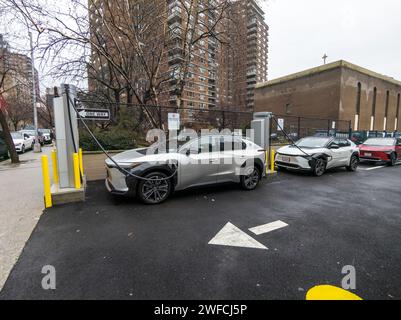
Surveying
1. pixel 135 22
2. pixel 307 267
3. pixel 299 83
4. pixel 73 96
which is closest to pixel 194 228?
pixel 307 267

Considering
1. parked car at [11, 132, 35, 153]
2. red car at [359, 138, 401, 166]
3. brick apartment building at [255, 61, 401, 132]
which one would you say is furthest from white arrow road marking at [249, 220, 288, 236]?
brick apartment building at [255, 61, 401, 132]

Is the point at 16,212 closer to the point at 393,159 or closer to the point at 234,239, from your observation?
the point at 234,239

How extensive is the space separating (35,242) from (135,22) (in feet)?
40.2

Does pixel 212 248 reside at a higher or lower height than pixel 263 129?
lower

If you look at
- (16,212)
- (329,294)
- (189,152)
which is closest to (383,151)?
(189,152)

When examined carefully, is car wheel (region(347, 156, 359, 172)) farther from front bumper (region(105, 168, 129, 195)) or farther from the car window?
front bumper (region(105, 168, 129, 195))

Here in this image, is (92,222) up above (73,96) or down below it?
below

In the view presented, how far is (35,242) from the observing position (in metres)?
3.21

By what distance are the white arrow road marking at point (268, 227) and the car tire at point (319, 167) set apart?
188 inches

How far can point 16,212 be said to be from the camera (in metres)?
4.47

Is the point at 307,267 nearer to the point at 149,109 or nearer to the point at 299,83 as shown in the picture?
the point at 149,109

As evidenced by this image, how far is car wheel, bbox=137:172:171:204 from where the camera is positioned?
4.63 m

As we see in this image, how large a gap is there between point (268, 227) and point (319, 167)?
5388 millimetres

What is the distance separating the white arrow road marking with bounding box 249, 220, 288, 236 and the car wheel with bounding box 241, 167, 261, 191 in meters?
2.04
